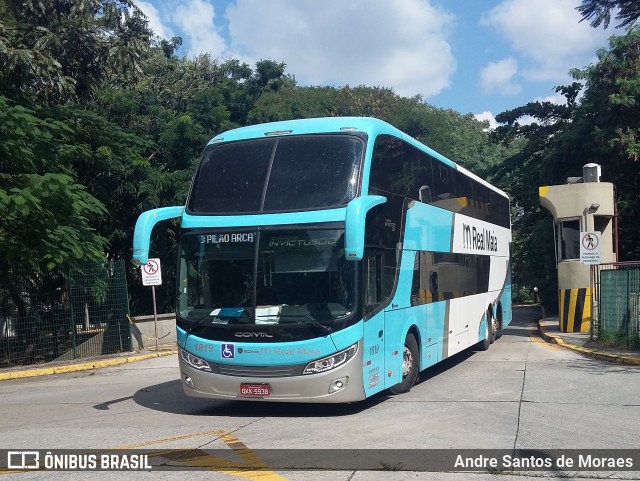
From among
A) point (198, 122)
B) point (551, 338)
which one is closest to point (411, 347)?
point (551, 338)

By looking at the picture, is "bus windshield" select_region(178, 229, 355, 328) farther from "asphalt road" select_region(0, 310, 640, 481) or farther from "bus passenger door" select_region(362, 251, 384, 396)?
"asphalt road" select_region(0, 310, 640, 481)

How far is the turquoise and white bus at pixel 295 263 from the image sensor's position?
30.8 ft

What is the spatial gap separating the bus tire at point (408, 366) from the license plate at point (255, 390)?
2.55 m

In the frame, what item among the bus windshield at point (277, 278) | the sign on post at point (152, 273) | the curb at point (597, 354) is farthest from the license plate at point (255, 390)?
the sign on post at point (152, 273)

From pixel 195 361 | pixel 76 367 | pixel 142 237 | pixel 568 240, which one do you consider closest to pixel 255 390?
pixel 195 361

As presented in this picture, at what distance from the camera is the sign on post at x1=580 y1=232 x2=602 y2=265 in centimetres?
1777

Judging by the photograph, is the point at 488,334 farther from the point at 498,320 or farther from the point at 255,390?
the point at 255,390

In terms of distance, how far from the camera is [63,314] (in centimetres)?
1952

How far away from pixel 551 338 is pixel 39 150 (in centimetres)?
1454

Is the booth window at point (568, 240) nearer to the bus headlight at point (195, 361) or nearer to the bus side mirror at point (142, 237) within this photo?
the bus headlight at point (195, 361)

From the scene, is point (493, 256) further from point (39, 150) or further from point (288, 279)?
point (39, 150)

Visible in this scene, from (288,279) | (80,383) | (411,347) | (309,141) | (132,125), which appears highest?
(132,125)

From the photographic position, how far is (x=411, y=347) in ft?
38.6

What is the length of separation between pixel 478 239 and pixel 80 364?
10.4 metres
